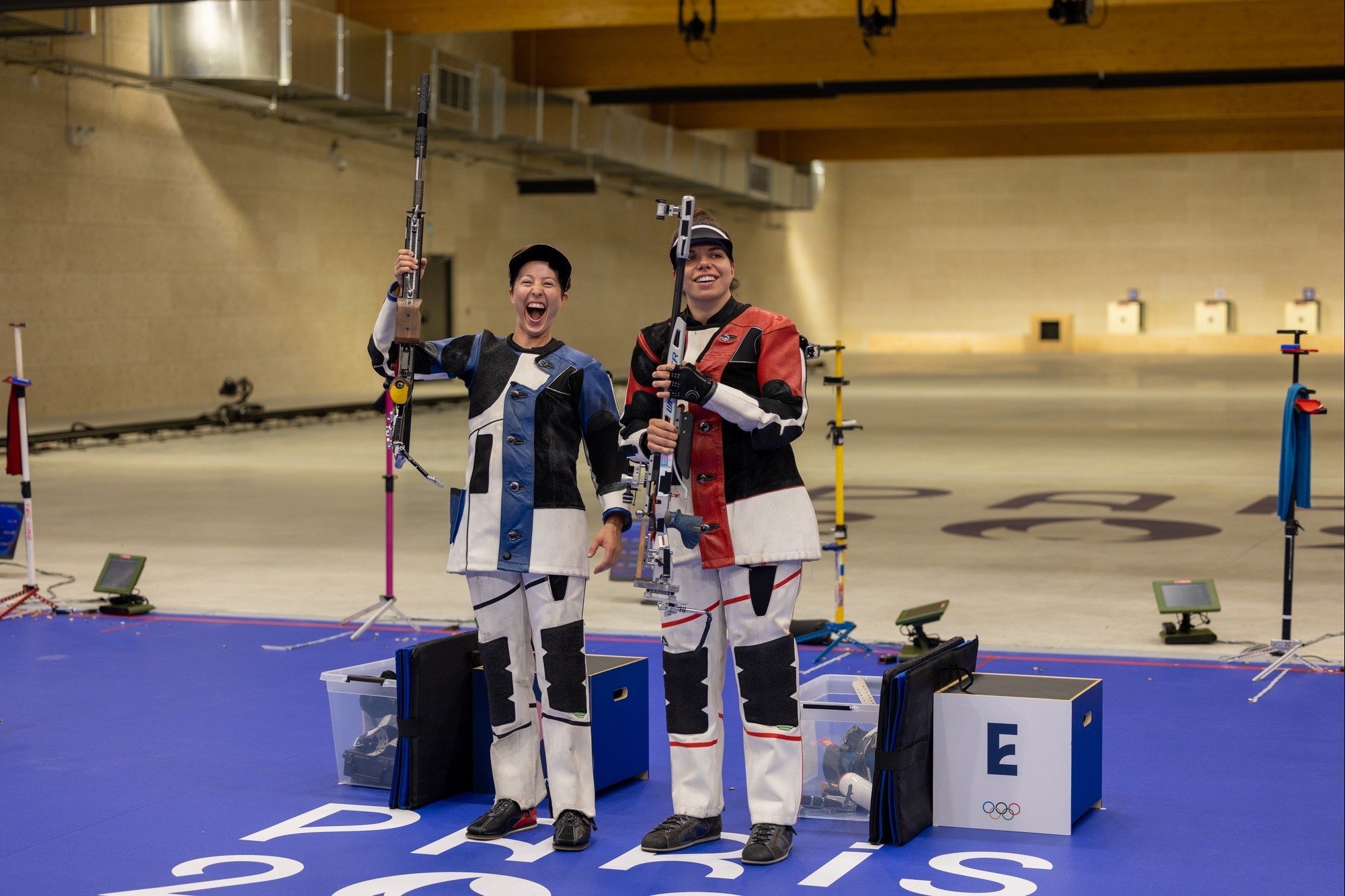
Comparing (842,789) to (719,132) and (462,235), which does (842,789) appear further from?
(719,132)

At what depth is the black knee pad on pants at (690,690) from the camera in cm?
458

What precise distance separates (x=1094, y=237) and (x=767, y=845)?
150 feet

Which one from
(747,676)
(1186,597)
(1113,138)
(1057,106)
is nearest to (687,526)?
(747,676)

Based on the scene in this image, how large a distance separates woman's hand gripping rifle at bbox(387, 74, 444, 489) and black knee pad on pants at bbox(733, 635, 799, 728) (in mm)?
1021

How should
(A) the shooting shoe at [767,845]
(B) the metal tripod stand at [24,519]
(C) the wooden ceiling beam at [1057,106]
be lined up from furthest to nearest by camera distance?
1. (C) the wooden ceiling beam at [1057,106]
2. (B) the metal tripod stand at [24,519]
3. (A) the shooting shoe at [767,845]

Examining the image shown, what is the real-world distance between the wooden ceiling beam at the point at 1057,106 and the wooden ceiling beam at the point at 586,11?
24.5 feet

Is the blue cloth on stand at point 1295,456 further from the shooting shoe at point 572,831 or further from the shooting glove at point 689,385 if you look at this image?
the shooting shoe at point 572,831

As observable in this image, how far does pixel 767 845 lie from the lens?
4477 mm

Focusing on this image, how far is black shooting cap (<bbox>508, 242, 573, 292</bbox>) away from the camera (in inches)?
184

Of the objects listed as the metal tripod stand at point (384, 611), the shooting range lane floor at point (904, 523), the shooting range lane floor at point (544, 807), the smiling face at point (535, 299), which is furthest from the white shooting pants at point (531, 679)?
the shooting range lane floor at point (904, 523)

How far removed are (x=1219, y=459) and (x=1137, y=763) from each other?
36.4 feet

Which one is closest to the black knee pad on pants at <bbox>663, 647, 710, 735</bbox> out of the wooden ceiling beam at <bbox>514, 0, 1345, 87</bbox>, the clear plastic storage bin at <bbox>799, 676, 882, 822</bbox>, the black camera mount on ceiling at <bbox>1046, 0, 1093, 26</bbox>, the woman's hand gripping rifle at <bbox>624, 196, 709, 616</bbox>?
the woman's hand gripping rifle at <bbox>624, 196, 709, 616</bbox>

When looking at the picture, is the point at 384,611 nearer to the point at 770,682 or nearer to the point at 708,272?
the point at 770,682

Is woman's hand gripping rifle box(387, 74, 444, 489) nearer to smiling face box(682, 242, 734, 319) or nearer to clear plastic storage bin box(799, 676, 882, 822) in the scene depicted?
smiling face box(682, 242, 734, 319)
